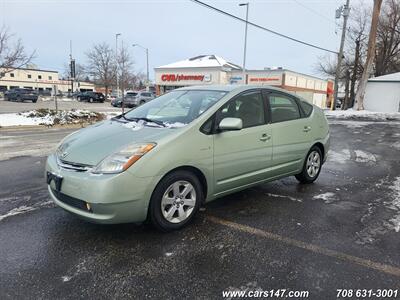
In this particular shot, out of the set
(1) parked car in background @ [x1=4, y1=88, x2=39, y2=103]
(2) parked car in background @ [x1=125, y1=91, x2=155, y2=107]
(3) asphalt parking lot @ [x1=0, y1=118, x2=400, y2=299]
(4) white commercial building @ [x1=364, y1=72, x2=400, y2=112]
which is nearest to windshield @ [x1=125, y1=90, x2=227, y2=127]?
(3) asphalt parking lot @ [x1=0, y1=118, x2=400, y2=299]

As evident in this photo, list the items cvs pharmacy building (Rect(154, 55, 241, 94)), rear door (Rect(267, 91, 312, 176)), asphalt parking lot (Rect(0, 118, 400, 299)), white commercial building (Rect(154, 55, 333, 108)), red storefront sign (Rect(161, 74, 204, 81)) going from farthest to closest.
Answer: red storefront sign (Rect(161, 74, 204, 81)) → cvs pharmacy building (Rect(154, 55, 241, 94)) → white commercial building (Rect(154, 55, 333, 108)) → rear door (Rect(267, 91, 312, 176)) → asphalt parking lot (Rect(0, 118, 400, 299))

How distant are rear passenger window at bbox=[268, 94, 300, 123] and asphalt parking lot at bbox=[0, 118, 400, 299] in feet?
3.86

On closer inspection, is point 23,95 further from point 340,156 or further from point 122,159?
point 122,159

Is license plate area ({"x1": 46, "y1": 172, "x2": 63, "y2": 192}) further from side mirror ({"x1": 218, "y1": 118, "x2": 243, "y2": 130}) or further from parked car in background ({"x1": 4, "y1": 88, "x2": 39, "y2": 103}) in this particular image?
Answer: parked car in background ({"x1": 4, "y1": 88, "x2": 39, "y2": 103})

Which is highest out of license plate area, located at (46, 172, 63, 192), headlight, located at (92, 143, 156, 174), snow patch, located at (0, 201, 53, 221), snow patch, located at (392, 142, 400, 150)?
headlight, located at (92, 143, 156, 174)

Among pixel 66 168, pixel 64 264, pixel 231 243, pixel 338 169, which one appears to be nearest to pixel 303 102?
pixel 338 169

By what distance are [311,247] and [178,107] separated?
2.34 metres

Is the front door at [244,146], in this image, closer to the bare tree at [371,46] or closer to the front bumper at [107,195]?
the front bumper at [107,195]

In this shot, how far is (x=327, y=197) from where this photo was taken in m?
4.90

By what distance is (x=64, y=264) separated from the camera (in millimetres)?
2926

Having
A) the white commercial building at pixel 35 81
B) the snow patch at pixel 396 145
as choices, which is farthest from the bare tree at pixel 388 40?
the white commercial building at pixel 35 81

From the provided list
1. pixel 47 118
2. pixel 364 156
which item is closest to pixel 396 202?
pixel 364 156

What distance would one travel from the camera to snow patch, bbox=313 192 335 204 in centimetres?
477

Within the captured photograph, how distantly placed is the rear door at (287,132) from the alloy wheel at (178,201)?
152 cm
